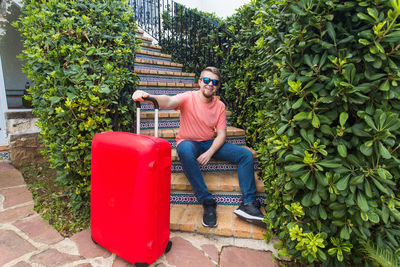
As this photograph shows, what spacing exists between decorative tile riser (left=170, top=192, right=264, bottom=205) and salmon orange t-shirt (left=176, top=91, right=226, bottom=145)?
60 centimetres

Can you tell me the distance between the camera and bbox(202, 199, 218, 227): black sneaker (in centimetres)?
187

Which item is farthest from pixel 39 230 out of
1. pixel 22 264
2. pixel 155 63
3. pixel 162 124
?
pixel 155 63

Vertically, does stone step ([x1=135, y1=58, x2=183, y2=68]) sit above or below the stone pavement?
above

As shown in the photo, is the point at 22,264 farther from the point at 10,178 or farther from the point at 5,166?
the point at 5,166

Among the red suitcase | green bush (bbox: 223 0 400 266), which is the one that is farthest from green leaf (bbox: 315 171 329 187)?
the red suitcase

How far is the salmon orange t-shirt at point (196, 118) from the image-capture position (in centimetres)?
229

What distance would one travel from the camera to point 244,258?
161cm

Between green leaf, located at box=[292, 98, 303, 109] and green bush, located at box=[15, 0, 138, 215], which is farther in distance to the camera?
green bush, located at box=[15, 0, 138, 215]

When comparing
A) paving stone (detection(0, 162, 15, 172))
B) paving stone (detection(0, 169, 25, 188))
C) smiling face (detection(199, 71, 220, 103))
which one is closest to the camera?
smiling face (detection(199, 71, 220, 103))

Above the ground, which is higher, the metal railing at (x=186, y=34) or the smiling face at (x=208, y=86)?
the metal railing at (x=186, y=34)

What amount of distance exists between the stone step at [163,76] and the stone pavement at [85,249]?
2696 mm

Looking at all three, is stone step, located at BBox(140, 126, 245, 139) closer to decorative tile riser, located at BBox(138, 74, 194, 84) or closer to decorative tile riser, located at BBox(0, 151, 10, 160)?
decorative tile riser, located at BBox(138, 74, 194, 84)

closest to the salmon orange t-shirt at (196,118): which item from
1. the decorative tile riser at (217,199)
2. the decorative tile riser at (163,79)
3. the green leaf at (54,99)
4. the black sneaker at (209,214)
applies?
the decorative tile riser at (217,199)

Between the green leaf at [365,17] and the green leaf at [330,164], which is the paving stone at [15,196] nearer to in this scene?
the green leaf at [330,164]
